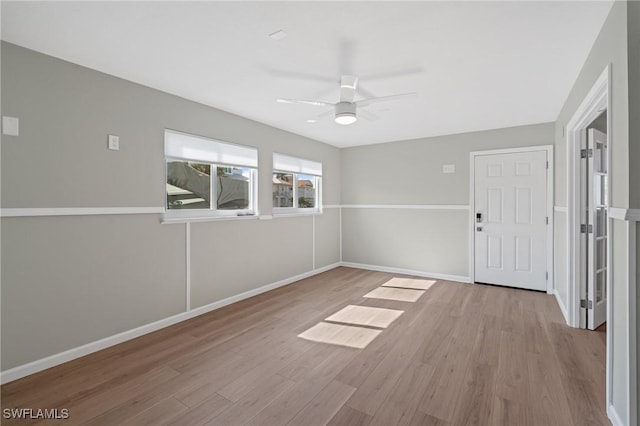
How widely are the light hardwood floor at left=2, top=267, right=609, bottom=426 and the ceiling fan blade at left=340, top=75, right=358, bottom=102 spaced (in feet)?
7.73

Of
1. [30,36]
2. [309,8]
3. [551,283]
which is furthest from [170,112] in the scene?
[551,283]

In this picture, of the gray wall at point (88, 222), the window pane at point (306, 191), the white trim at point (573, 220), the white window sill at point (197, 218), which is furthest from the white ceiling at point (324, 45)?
the window pane at point (306, 191)

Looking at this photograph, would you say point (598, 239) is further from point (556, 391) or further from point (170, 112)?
point (170, 112)

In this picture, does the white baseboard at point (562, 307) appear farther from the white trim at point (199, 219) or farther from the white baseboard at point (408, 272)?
the white trim at point (199, 219)

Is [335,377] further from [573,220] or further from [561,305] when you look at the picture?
[561,305]

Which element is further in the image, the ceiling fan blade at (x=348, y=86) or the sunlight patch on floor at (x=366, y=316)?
the sunlight patch on floor at (x=366, y=316)

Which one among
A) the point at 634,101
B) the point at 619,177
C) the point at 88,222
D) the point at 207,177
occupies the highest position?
the point at 634,101

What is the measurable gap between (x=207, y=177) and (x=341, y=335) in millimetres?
2427

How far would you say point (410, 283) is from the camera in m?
4.81

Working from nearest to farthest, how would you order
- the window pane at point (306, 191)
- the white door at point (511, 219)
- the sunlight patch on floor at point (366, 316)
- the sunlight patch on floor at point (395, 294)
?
the sunlight patch on floor at point (366, 316)
the sunlight patch on floor at point (395, 294)
the white door at point (511, 219)
the window pane at point (306, 191)

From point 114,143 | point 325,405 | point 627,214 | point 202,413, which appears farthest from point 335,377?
point 114,143

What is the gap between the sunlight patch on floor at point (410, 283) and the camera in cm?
462

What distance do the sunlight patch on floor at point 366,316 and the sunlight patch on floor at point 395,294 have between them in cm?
48

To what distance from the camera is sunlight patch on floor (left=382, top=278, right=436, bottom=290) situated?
4.62 meters
